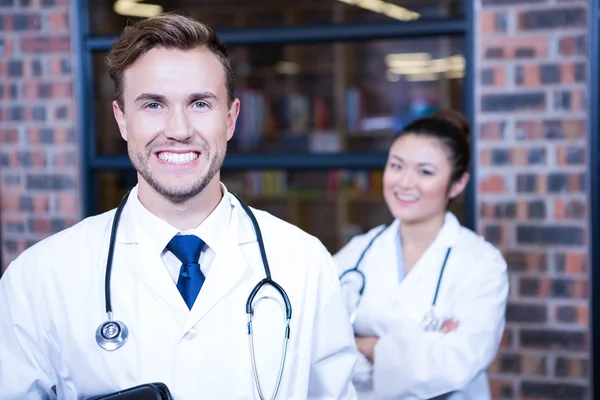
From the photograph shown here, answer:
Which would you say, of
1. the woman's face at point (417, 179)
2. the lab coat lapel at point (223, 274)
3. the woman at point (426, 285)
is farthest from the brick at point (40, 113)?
the lab coat lapel at point (223, 274)

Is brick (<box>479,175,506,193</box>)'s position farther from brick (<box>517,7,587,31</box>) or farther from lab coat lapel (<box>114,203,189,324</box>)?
lab coat lapel (<box>114,203,189,324</box>)

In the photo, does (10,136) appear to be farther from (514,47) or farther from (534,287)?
(534,287)

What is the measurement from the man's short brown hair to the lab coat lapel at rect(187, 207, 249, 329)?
34 centimetres

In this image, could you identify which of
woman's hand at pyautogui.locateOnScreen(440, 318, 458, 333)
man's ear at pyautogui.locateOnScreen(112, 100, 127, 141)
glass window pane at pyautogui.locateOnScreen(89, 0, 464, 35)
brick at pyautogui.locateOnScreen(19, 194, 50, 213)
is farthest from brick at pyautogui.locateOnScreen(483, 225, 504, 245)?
glass window pane at pyautogui.locateOnScreen(89, 0, 464, 35)

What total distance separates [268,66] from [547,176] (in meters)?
3.49

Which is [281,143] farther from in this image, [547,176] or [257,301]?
[257,301]

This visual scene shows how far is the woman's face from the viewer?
228cm

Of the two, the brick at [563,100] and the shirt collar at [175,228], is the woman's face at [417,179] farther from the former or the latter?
the shirt collar at [175,228]

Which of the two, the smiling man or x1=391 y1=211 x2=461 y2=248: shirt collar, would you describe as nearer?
the smiling man

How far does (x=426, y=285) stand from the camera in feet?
7.26

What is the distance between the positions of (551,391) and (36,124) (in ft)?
7.14

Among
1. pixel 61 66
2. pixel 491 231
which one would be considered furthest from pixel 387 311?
pixel 61 66

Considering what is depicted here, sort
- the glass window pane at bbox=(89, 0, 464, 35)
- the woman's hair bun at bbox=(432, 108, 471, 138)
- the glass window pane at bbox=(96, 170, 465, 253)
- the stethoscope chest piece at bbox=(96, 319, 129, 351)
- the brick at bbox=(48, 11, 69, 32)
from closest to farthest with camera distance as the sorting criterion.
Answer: the stethoscope chest piece at bbox=(96, 319, 129, 351), the woman's hair bun at bbox=(432, 108, 471, 138), the brick at bbox=(48, 11, 69, 32), the glass window pane at bbox=(96, 170, 465, 253), the glass window pane at bbox=(89, 0, 464, 35)

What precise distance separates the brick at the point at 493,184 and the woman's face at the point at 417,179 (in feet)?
1.45
